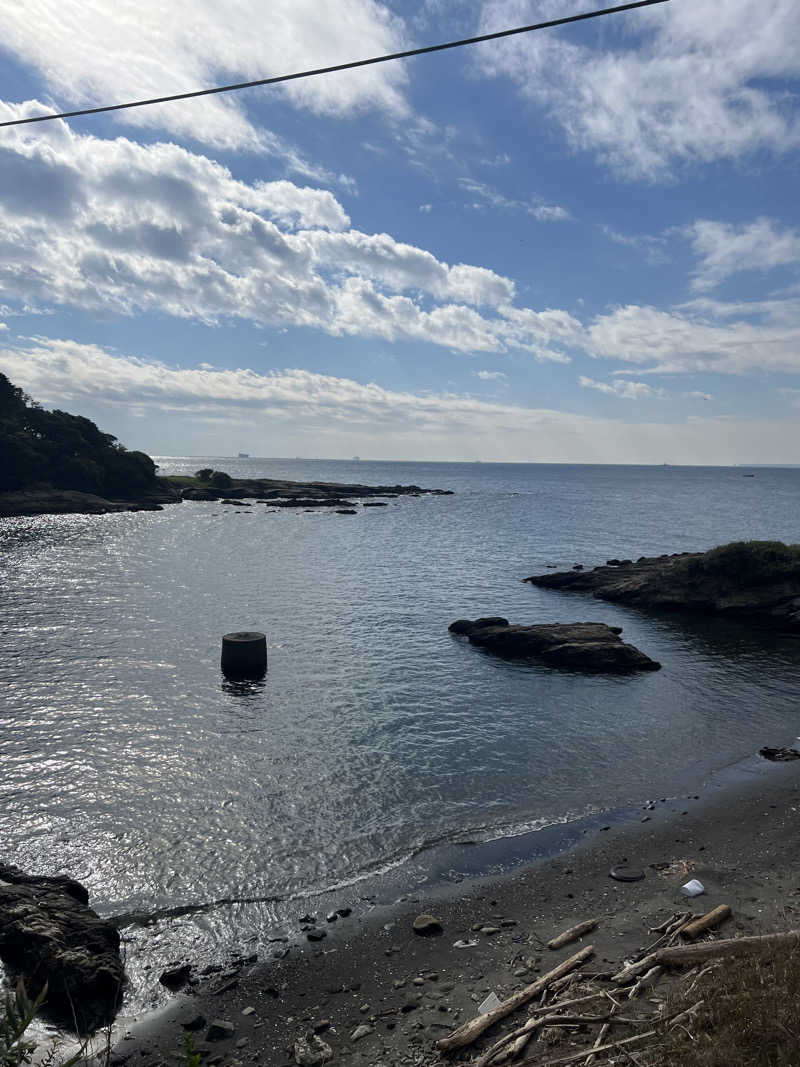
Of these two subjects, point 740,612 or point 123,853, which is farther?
point 740,612

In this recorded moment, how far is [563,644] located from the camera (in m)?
33.5

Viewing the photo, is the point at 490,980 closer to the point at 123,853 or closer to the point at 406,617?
the point at 123,853

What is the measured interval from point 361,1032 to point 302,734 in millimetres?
13507

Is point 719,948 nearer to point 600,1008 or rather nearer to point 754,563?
point 600,1008

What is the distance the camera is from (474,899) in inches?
552

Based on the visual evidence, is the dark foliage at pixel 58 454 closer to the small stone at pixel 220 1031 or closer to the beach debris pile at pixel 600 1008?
the small stone at pixel 220 1031

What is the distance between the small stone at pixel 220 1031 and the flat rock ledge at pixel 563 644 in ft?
80.6

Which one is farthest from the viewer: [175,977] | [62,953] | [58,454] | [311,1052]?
[58,454]

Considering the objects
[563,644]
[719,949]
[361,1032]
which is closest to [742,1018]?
[719,949]

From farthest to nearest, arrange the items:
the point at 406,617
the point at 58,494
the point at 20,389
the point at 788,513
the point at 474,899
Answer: the point at 788,513, the point at 20,389, the point at 58,494, the point at 406,617, the point at 474,899

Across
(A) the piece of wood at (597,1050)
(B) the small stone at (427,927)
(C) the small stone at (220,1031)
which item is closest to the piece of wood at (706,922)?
(A) the piece of wood at (597,1050)

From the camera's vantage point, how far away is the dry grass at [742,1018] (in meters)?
6.89

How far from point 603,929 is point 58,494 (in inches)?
4583

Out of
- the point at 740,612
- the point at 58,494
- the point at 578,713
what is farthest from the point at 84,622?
the point at 58,494
